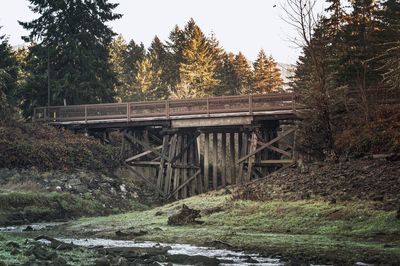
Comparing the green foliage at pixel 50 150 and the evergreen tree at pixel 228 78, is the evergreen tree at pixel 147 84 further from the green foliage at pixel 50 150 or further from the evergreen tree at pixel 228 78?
the green foliage at pixel 50 150

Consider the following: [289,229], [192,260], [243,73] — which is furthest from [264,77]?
[192,260]

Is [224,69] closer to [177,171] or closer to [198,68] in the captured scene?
[198,68]

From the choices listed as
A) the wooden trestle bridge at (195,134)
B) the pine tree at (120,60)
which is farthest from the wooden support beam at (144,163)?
the pine tree at (120,60)

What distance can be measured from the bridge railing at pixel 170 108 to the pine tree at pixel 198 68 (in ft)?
72.4

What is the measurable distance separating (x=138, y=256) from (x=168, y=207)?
10.3 m

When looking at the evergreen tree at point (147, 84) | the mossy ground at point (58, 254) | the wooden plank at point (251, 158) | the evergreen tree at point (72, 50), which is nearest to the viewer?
the mossy ground at point (58, 254)

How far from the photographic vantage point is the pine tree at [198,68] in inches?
2194

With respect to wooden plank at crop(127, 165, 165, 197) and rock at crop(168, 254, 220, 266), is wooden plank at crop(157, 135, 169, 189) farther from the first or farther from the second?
rock at crop(168, 254, 220, 266)

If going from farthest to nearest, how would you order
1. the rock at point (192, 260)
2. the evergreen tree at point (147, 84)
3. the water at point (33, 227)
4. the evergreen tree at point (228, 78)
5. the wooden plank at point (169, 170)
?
the evergreen tree at point (147, 84)
the evergreen tree at point (228, 78)
the wooden plank at point (169, 170)
the water at point (33, 227)
the rock at point (192, 260)

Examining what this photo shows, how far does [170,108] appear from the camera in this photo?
29.8 m

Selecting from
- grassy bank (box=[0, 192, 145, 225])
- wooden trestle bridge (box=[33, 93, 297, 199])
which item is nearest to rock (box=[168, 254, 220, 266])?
grassy bank (box=[0, 192, 145, 225])

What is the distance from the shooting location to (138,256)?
1070 cm

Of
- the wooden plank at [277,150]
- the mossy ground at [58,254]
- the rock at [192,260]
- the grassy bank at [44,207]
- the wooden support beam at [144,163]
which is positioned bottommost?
the grassy bank at [44,207]

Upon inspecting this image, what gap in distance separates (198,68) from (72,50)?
67.1ft
